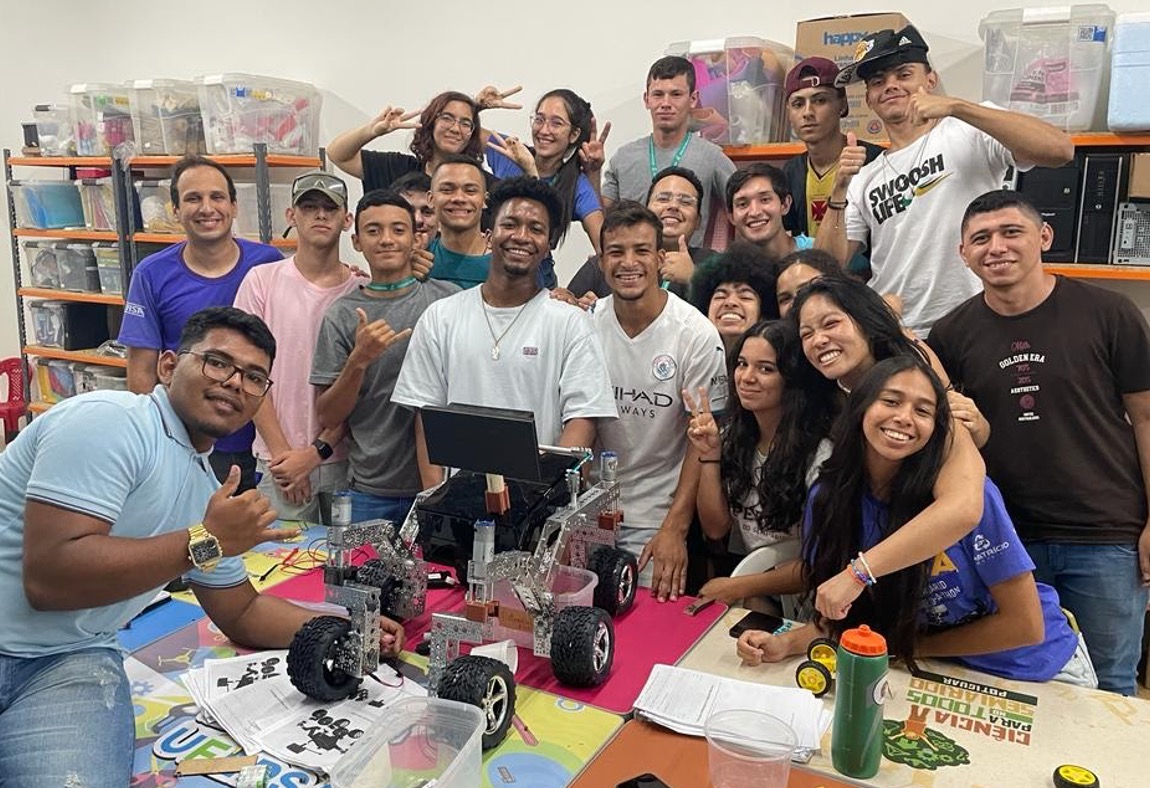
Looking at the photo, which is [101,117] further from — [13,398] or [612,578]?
[612,578]

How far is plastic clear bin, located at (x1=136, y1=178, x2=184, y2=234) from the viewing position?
521cm

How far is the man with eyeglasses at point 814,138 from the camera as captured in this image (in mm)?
3240

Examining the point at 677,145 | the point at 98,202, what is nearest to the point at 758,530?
the point at 677,145

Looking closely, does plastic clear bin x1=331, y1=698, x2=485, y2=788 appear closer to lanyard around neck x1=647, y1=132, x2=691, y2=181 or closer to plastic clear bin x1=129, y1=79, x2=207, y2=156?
lanyard around neck x1=647, y1=132, x2=691, y2=181

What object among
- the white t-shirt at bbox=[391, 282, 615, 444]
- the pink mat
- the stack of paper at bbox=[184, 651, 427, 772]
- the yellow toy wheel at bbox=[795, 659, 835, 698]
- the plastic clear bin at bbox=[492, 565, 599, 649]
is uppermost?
the white t-shirt at bbox=[391, 282, 615, 444]

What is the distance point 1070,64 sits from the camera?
3.12 meters

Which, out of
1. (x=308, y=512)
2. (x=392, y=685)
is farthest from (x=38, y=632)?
(x=308, y=512)

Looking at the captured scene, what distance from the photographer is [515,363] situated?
2.44 metres

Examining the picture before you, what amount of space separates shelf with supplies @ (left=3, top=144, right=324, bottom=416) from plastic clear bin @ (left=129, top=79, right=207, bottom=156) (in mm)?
101

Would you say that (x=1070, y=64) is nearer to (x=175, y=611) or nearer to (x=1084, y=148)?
(x=1084, y=148)

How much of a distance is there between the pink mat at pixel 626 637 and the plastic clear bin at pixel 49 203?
4.77 metres

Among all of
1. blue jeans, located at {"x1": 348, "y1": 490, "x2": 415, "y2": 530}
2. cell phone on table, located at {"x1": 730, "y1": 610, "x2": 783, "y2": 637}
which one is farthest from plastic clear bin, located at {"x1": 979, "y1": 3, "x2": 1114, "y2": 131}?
blue jeans, located at {"x1": 348, "y1": 490, "x2": 415, "y2": 530}

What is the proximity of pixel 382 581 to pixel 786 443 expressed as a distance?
1.04 metres

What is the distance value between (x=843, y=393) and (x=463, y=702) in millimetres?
1282
